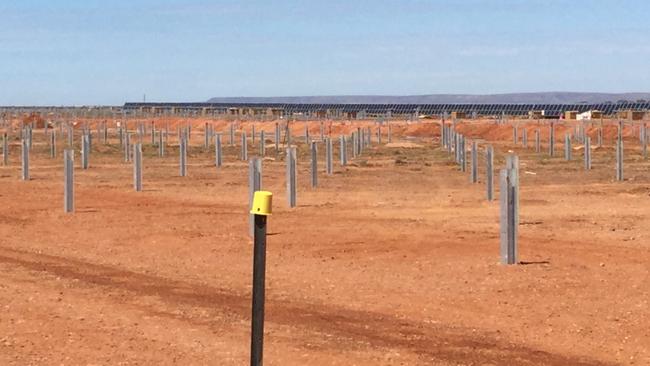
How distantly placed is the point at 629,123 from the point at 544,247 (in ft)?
232

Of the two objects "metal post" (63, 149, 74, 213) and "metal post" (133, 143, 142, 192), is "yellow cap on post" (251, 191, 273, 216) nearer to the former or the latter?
"metal post" (63, 149, 74, 213)

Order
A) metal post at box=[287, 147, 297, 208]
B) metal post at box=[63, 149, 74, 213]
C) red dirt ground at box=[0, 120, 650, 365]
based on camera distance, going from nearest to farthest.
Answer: red dirt ground at box=[0, 120, 650, 365], metal post at box=[63, 149, 74, 213], metal post at box=[287, 147, 297, 208]

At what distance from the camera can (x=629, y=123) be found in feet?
280

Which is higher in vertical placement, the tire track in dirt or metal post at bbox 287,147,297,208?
metal post at bbox 287,147,297,208

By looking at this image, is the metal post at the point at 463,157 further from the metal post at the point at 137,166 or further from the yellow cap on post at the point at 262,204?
the yellow cap on post at the point at 262,204

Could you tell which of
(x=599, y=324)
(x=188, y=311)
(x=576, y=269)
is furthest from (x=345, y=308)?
(x=576, y=269)

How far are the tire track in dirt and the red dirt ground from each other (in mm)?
22

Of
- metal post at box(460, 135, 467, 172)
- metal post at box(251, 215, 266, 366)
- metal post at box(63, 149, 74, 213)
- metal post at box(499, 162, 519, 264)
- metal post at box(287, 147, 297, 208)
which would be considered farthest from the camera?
metal post at box(460, 135, 467, 172)

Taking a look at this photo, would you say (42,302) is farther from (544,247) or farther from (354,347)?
(544,247)

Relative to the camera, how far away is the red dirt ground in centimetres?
995

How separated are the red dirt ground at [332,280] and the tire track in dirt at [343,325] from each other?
0.02 m

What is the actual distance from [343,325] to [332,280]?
3168mm

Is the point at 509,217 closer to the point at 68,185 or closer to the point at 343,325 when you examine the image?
the point at 343,325

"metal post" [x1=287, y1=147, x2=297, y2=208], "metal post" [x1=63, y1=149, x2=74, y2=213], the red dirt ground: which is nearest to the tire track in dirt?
the red dirt ground
